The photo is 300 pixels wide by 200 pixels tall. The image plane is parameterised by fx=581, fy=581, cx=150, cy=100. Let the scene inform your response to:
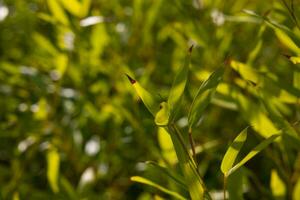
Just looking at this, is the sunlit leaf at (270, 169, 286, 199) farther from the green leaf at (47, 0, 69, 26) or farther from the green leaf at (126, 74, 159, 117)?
the green leaf at (47, 0, 69, 26)

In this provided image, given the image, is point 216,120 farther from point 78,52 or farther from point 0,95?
point 0,95

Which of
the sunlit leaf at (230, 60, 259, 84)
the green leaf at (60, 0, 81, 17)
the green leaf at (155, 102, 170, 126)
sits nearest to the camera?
the green leaf at (155, 102, 170, 126)

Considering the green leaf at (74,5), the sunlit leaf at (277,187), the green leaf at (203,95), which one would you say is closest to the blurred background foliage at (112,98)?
the green leaf at (74,5)

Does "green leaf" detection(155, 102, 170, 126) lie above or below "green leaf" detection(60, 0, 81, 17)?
above

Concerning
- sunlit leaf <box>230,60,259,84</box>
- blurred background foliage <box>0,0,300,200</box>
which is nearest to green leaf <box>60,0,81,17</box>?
blurred background foliage <box>0,0,300,200</box>

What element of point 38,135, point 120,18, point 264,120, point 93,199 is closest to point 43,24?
point 120,18

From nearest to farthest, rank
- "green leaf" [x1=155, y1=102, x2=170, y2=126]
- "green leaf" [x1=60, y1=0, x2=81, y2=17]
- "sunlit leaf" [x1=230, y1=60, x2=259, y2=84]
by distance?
"green leaf" [x1=155, y1=102, x2=170, y2=126], "sunlit leaf" [x1=230, y1=60, x2=259, y2=84], "green leaf" [x1=60, y1=0, x2=81, y2=17]
